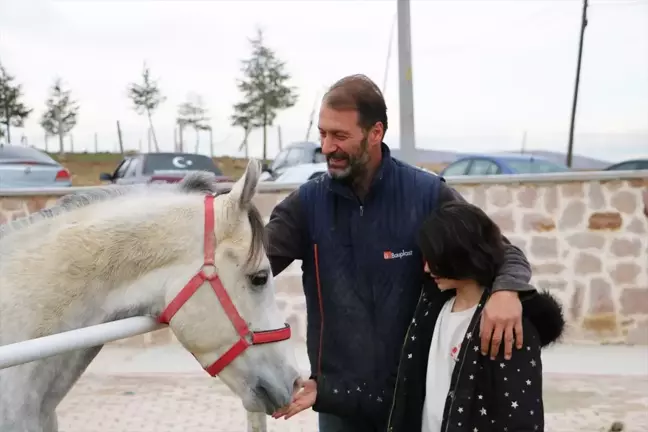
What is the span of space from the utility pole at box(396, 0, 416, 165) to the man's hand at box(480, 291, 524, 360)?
18.2ft

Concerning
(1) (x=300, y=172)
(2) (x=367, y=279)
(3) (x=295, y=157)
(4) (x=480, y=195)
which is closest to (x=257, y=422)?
(2) (x=367, y=279)

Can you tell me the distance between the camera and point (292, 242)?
6.89ft

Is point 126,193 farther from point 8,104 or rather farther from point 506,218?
point 8,104

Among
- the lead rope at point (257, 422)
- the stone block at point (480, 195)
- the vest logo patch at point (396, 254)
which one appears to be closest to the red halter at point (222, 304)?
the vest logo patch at point (396, 254)

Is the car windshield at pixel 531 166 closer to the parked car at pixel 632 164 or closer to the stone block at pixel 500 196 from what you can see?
the parked car at pixel 632 164

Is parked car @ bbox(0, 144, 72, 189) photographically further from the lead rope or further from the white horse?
the white horse

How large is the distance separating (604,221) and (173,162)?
7702 millimetres

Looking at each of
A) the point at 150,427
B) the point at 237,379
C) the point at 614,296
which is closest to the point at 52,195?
the point at 150,427

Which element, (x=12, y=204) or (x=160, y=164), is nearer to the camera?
(x=12, y=204)

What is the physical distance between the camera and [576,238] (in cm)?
566

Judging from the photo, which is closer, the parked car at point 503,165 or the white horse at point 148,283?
the white horse at point 148,283

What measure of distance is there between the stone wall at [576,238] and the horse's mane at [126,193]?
3623 mm

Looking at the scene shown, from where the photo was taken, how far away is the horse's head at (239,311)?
5.72 feet

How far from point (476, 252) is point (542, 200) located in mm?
4260
